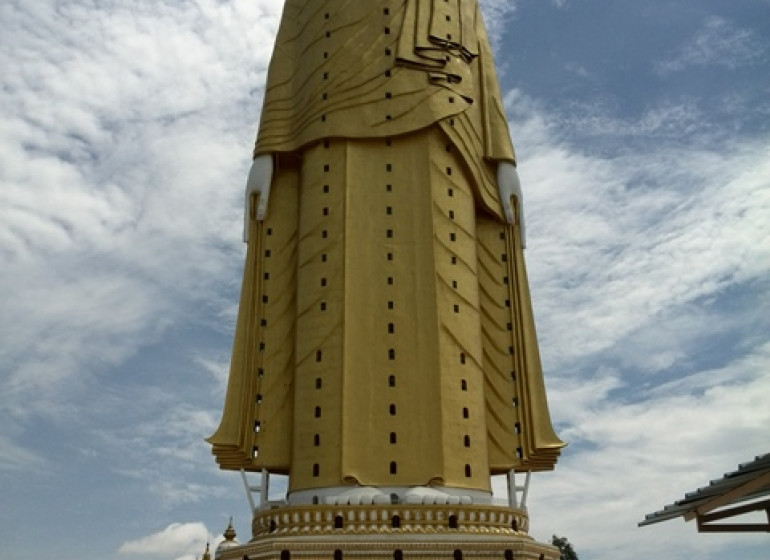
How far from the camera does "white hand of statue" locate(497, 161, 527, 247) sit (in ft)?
102

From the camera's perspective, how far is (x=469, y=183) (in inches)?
1203

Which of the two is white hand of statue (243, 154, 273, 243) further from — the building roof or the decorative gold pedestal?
the building roof

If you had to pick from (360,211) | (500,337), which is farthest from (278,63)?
(500,337)

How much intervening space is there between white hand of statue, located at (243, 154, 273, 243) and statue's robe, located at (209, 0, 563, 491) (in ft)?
1.36

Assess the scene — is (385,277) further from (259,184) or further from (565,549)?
(565,549)

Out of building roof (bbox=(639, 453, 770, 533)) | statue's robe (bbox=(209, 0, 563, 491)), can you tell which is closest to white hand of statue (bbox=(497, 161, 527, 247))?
statue's robe (bbox=(209, 0, 563, 491))

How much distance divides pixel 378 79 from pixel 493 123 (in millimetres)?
4871

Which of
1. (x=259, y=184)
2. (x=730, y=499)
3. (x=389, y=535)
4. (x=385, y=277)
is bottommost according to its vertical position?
(x=730, y=499)

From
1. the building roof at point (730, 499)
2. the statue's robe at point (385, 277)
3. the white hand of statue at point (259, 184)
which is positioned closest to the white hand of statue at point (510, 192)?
the statue's robe at point (385, 277)

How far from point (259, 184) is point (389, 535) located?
1357 centimetres

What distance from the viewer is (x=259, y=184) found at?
30.6 metres

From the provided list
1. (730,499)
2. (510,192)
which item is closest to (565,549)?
(510,192)

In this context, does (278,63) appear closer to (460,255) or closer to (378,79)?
(378,79)

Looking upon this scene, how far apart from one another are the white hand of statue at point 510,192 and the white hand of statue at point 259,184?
8.50 m
